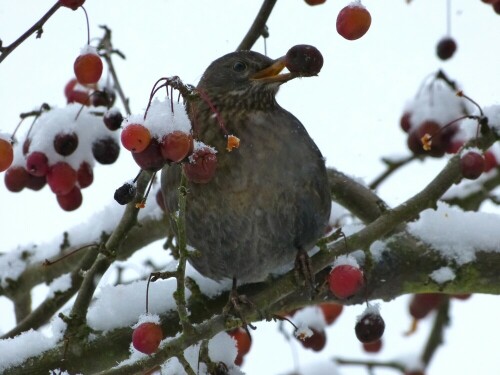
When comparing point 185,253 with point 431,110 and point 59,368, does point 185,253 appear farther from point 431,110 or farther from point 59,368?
point 431,110

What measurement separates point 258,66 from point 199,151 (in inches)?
Result: 53.4

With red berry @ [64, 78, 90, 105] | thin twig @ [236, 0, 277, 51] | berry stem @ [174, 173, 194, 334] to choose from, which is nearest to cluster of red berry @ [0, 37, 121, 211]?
red berry @ [64, 78, 90, 105]

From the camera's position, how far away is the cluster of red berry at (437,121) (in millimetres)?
4125

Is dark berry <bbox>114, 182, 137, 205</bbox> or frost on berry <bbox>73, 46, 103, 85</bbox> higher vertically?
frost on berry <bbox>73, 46, 103, 85</bbox>

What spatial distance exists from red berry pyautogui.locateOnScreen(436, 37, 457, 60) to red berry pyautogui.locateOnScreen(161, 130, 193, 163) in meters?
2.52

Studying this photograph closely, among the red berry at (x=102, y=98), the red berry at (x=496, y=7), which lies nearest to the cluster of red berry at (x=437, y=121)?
the red berry at (x=496, y=7)

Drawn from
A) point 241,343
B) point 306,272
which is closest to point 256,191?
point 306,272

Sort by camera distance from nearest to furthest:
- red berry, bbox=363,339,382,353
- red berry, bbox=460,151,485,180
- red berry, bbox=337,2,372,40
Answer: red berry, bbox=337,2,372,40 → red berry, bbox=460,151,485,180 → red berry, bbox=363,339,382,353

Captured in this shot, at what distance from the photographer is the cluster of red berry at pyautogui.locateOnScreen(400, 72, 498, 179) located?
4.12 meters

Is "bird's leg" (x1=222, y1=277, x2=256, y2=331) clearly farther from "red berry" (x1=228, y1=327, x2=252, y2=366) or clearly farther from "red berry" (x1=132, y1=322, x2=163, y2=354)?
"red berry" (x1=228, y1=327, x2=252, y2=366)

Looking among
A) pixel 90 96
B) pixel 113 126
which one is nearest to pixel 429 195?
pixel 113 126

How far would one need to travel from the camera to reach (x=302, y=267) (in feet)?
10.8

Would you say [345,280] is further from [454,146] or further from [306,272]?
[454,146]

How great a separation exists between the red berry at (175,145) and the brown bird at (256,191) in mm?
1128
